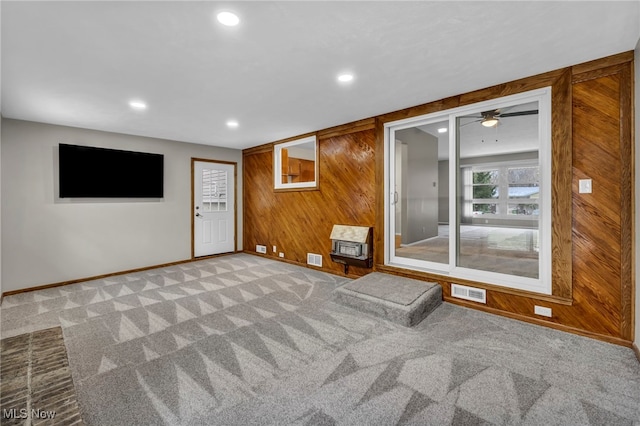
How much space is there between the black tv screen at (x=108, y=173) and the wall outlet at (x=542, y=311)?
231 inches

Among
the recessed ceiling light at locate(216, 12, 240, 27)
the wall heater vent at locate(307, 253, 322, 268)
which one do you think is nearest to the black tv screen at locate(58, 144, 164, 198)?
the wall heater vent at locate(307, 253, 322, 268)

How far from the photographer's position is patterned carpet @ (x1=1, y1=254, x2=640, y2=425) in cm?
164

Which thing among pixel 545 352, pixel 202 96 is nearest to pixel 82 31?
pixel 202 96

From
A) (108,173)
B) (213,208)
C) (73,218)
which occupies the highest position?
(108,173)

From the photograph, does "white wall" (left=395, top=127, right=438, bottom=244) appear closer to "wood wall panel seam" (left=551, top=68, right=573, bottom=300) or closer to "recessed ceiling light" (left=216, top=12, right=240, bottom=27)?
"wood wall panel seam" (left=551, top=68, right=573, bottom=300)

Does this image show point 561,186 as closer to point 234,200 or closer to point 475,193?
point 475,193

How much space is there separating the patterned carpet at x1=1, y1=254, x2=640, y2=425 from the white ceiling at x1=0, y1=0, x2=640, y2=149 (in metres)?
2.46

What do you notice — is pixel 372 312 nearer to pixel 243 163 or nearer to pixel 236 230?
pixel 236 230

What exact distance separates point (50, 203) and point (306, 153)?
5.35 meters

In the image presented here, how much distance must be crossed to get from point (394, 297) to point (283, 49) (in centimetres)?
263

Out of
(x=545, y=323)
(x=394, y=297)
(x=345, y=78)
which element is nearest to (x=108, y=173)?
(x=345, y=78)

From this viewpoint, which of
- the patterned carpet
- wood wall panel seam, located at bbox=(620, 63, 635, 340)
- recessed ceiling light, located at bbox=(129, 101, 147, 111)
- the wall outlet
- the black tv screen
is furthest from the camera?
the black tv screen

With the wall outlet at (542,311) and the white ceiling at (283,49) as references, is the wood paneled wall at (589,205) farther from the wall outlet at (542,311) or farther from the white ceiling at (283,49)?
the white ceiling at (283,49)

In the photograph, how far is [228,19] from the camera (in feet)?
6.04
